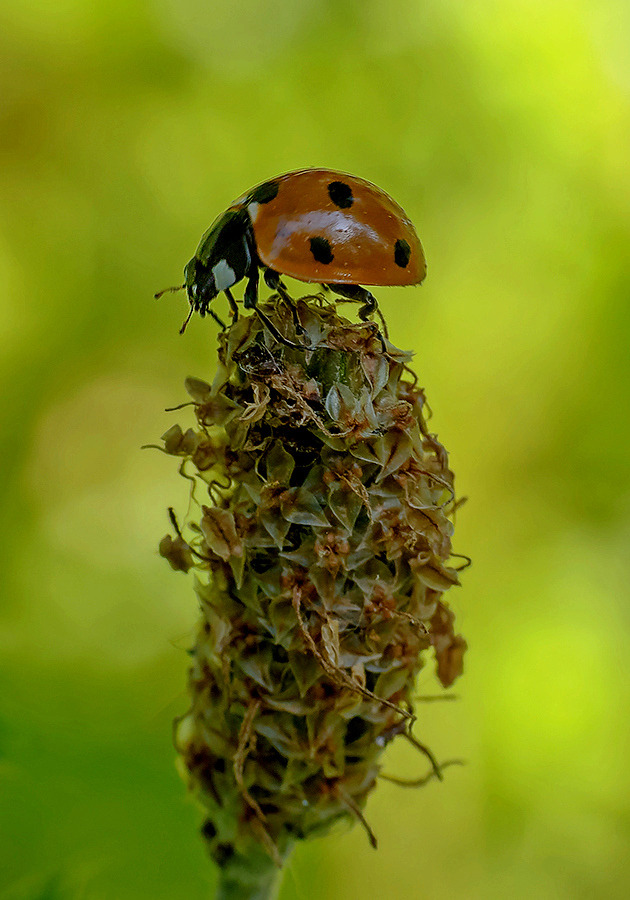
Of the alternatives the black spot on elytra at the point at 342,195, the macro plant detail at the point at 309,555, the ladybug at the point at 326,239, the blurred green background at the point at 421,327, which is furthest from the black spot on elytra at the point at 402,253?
the blurred green background at the point at 421,327

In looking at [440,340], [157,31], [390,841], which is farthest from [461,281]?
[390,841]

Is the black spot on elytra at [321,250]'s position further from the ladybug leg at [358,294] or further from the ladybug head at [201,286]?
the ladybug head at [201,286]

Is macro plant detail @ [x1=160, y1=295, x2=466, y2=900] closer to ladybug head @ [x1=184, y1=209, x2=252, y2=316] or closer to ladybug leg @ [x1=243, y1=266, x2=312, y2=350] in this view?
ladybug leg @ [x1=243, y1=266, x2=312, y2=350]

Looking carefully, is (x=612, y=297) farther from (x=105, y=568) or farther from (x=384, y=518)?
(x=384, y=518)

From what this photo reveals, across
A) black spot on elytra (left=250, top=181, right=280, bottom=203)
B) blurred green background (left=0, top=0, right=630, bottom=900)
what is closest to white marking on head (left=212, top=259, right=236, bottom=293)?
black spot on elytra (left=250, top=181, right=280, bottom=203)

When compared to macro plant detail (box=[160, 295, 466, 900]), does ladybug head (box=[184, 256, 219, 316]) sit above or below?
above

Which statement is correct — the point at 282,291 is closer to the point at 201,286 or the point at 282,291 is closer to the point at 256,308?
the point at 256,308
